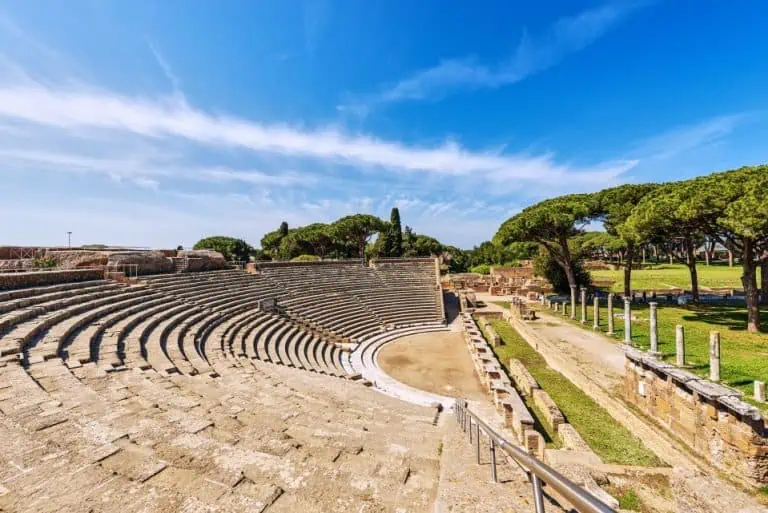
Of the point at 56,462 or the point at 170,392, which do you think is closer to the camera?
the point at 56,462

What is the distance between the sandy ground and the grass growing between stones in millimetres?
2059

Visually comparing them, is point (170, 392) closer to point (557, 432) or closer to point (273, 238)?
point (557, 432)

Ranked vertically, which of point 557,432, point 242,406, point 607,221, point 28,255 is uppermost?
point 607,221

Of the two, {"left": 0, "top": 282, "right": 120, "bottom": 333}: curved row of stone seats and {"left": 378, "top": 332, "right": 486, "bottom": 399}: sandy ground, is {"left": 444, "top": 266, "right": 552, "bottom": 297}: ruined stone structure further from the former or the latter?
{"left": 0, "top": 282, "right": 120, "bottom": 333}: curved row of stone seats

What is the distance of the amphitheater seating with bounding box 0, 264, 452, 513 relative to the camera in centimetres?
301

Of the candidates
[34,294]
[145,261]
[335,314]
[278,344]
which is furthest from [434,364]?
[145,261]

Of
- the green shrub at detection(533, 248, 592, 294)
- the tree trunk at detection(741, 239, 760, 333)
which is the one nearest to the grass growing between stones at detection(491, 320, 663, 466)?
the tree trunk at detection(741, 239, 760, 333)

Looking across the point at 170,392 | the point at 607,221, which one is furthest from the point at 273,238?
the point at 170,392

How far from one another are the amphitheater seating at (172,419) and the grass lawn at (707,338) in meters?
9.06

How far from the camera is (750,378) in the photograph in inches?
375

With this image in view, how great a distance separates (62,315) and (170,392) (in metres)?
6.10

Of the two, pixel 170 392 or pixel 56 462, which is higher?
pixel 56 462

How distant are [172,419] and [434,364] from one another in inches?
478

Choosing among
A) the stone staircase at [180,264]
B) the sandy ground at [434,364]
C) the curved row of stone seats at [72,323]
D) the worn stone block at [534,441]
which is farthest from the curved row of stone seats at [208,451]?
the stone staircase at [180,264]
